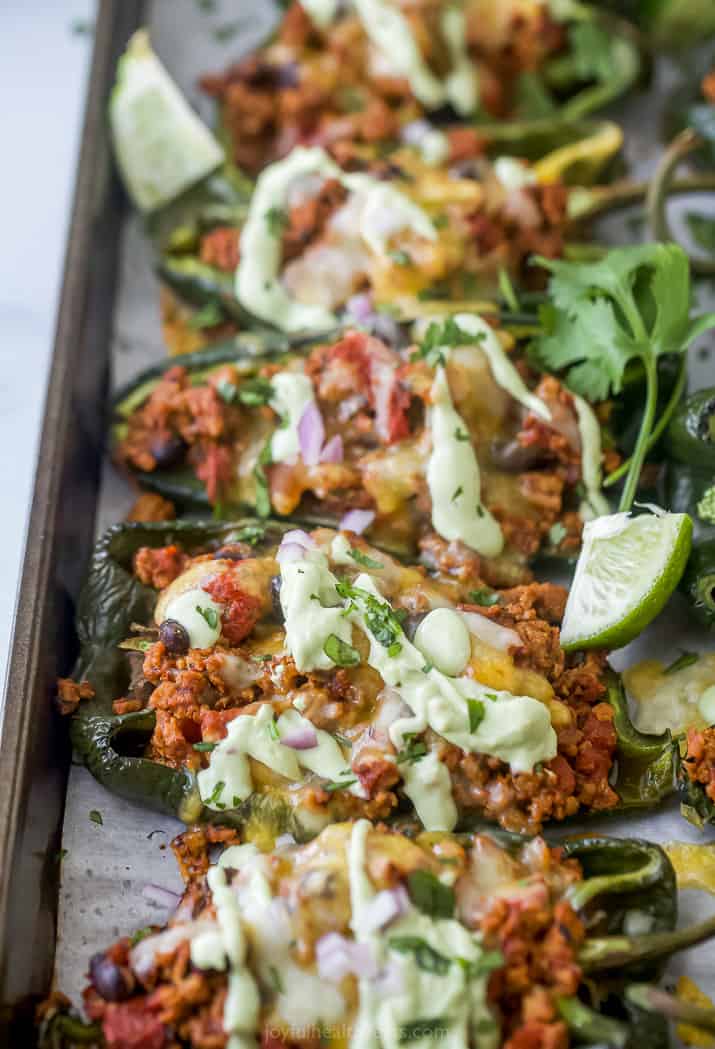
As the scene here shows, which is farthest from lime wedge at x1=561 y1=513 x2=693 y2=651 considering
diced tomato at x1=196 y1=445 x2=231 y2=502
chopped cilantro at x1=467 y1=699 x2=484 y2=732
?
diced tomato at x1=196 y1=445 x2=231 y2=502

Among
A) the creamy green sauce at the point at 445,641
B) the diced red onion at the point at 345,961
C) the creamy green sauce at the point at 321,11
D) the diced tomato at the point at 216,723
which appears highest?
the creamy green sauce at the point at 321,11

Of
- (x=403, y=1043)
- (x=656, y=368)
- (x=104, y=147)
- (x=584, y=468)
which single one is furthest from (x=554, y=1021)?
(x=104, y=147)

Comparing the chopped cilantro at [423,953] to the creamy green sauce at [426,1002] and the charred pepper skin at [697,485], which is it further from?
the charred pepper skin at [697,485]

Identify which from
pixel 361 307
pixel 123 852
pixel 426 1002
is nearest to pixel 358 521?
pixel 361 307

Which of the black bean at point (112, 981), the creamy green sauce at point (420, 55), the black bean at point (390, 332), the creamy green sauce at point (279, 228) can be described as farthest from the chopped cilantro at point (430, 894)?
the creamy green sauce at point (420, 55)

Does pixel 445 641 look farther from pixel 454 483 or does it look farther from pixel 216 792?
pixel 216 792

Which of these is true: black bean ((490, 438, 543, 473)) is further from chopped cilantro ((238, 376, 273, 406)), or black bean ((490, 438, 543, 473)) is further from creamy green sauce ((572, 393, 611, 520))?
chopped cilantro ((238, 376, 273, 406))
